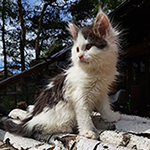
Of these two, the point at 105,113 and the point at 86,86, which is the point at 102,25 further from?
the point at 105,113

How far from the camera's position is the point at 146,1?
2273mm

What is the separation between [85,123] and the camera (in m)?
1.27

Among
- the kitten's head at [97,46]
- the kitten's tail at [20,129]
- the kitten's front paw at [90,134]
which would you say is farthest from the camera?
the kitten's tail at [20,129]

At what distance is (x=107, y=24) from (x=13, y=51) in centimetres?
661

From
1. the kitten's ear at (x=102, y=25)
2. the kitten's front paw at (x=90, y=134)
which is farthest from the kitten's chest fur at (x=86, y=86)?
the kitten's ear at (x=102, y=25)

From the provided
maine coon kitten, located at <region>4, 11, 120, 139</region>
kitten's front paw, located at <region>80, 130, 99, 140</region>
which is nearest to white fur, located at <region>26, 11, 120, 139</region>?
maine coon kitten, located at <region>4, 11, 120, 139</region>

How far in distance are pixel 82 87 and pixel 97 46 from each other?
394 mm

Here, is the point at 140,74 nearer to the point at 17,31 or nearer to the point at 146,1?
the point at 146,1

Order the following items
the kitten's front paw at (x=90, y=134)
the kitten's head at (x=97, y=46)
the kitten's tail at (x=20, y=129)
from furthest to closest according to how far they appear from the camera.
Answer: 1. the kitten's tail at (x=20, y=129)
2. the kitten's head at (x=97, y=46)
3. the kitten's front paw at (x=90, y=134)

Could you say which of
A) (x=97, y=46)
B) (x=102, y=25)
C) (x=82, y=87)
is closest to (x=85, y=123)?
(x=82, y=87)

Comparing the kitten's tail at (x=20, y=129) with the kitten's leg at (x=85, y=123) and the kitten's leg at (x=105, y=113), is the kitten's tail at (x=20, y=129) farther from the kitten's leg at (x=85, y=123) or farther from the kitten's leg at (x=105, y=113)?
the kitten's leg at (x=105, y=113)

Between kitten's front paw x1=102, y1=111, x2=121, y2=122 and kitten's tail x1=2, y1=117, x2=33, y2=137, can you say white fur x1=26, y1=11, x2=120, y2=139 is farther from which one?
kitten's front paw x1=102, y1=111, x2=121, y2=122

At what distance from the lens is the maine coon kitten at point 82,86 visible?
1327 millimetres

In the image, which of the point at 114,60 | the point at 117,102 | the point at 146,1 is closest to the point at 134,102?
the point at 117,102
